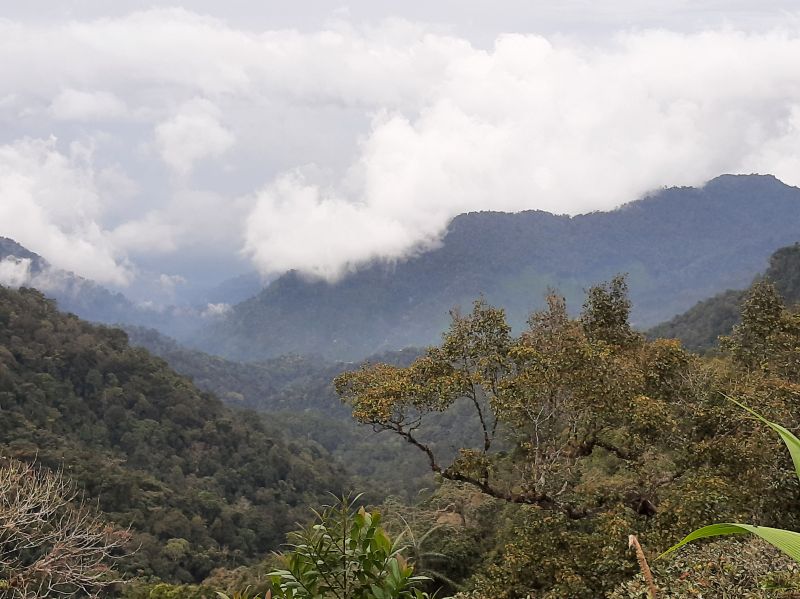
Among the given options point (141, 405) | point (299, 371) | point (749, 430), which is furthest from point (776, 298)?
point (299, 371)

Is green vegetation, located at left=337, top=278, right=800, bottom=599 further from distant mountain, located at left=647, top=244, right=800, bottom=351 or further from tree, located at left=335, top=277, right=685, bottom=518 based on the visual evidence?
distant mountain, located at left=647, top=244, right=800, bottom=351

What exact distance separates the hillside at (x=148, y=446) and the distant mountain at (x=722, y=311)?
4000 cm

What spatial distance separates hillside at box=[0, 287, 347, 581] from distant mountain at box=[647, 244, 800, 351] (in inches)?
1575

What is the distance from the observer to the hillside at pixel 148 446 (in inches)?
1619

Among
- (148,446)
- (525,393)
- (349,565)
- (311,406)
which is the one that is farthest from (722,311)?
(311,406)

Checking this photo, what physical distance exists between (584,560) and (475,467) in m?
2.07

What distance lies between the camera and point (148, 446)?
57.4m

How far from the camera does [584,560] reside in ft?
Answer: 27.3

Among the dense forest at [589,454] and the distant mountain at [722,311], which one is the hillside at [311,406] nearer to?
the distant mountain at [722,311]

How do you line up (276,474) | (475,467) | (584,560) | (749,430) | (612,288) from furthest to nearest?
1. (276,474)
2. (612,288)
3. (475,467)
4. (749,430)
5. (584,560)

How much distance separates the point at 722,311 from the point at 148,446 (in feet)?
207

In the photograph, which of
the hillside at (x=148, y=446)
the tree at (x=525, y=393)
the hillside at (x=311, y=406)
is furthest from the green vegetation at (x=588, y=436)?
the hillside at (x=311, y=406)

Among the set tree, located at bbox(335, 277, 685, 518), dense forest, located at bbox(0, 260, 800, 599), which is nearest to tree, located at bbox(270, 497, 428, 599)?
dense forest, located at bbox(0, 260, 800, 599)

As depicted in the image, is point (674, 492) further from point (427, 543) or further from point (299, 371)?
point (299, 371)
